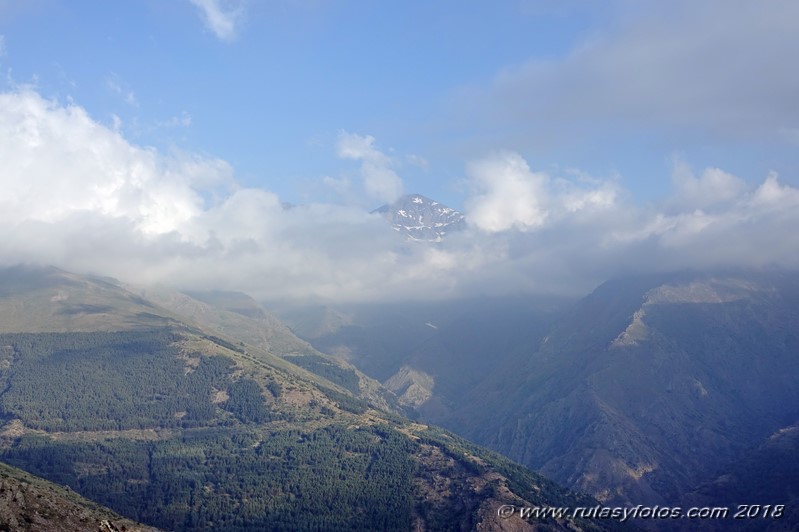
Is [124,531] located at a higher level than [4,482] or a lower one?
lower

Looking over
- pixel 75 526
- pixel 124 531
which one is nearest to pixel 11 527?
pixel 75 526

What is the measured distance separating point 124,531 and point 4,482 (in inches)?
1285

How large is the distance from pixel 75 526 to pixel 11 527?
18.0 m

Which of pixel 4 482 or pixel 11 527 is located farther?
pixel 4 482

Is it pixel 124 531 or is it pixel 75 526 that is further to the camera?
pixel 124 531

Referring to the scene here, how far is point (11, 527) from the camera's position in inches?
5817

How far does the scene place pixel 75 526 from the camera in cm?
16375

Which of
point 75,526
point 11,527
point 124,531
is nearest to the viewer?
point 11,527

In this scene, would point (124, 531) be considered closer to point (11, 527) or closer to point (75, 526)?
point (75, 526)

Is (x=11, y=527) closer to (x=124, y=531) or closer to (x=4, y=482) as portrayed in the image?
(x=4, y=482)

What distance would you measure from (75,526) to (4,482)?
21533mm

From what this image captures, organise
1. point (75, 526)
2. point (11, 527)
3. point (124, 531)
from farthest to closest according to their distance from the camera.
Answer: point (124, 531)
point (75, 526)
point (11, 527)

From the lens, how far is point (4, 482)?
169000mm

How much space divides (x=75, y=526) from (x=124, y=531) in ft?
78.0
